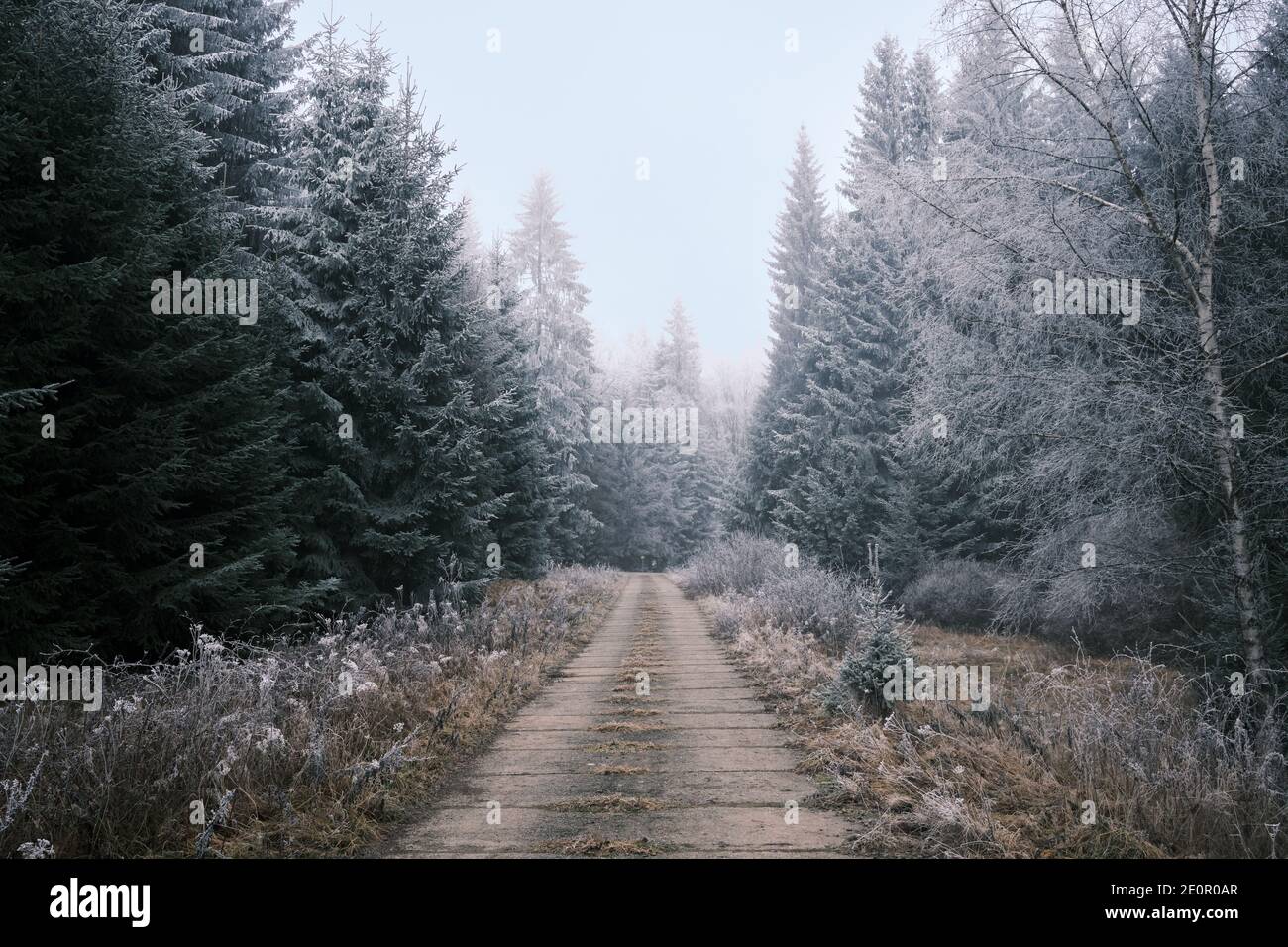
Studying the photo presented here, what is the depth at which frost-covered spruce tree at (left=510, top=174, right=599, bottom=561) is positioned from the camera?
32.9 m

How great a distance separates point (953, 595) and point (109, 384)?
50.5 feet

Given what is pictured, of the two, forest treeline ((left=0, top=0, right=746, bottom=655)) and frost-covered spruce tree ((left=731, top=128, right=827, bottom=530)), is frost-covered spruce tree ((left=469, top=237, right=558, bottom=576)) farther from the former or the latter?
frost-covered spruce tree ((left=731, top=128, right=827, bottom=530))

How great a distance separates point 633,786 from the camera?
16.8 ft

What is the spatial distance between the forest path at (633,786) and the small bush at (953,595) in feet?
29.0

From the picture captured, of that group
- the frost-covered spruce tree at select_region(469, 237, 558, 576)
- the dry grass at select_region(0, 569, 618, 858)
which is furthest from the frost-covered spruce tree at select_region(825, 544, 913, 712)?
the frost-covered spruce tree at select_region(469, 237, 558, 576)

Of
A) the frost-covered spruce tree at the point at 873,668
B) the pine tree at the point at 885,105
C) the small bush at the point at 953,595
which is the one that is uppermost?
the pine tree at the point at 885,105

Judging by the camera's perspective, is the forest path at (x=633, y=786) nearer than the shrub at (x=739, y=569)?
Yes

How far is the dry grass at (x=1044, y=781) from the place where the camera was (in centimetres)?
388

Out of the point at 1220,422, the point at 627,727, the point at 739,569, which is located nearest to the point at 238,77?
the point at 627,727

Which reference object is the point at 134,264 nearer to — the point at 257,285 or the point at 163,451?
the point at 163,451

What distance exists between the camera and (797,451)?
2506 centimetres

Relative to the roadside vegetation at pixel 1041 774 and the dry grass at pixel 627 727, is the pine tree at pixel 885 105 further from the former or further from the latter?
the dry grass at pixel 627 727

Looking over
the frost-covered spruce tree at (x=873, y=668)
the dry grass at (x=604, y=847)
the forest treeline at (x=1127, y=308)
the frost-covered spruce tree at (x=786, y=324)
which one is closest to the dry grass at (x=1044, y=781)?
the frost-covered spruce tree at (x=873, y=668)

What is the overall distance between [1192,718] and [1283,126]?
648 centimetres
